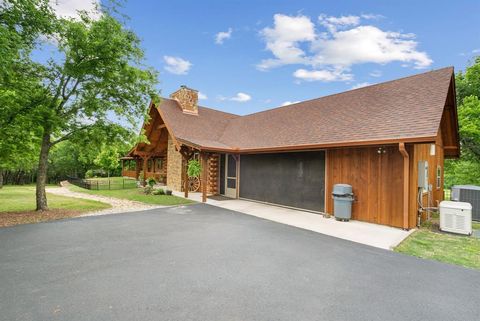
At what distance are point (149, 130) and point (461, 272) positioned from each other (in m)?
17.0

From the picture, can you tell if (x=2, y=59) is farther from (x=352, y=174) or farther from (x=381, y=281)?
(x=352, y=174)

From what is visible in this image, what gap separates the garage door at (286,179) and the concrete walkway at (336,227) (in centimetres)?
54

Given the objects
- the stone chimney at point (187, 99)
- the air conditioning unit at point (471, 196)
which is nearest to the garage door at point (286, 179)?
the air conditioning unit at point (471, 196)

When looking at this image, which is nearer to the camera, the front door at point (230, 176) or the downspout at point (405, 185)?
the downspout at point (405, 185)

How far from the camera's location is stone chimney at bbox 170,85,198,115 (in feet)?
52.6

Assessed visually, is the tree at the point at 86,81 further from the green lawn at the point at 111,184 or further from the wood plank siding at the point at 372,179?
the wood plank siding at the point at 372,179

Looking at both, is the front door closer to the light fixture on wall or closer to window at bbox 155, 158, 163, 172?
the light fixture on wall

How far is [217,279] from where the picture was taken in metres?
3.45

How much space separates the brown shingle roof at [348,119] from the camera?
22.9ft

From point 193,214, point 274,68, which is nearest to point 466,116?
point 274,68

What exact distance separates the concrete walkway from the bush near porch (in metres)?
0.24

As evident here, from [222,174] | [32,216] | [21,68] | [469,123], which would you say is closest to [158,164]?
[222,174]

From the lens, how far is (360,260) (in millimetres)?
4352

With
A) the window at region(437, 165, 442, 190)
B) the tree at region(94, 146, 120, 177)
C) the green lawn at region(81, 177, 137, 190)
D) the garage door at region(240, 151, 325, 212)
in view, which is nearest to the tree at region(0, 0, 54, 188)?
the green lawn at region(81, 177, 137, 190)
